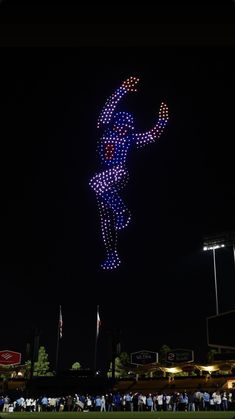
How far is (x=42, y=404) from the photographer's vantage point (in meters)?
30.6

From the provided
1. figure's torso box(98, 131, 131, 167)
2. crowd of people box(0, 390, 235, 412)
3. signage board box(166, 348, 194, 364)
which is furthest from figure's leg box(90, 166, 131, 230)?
signage board box(166, 348, 194, 364)

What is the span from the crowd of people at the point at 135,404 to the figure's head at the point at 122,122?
55.6 feet

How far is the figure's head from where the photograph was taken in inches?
758

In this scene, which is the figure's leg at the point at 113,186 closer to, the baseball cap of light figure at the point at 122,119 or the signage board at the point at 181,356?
the baseball cap of light figure at the point at 122,119

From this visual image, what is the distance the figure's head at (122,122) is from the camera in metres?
19.3

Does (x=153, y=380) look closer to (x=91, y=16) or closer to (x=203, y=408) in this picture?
(x=203, y=408)

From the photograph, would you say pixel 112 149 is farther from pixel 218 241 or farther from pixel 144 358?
pixel 144 358

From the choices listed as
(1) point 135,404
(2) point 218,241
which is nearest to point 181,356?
(2) point 218,241

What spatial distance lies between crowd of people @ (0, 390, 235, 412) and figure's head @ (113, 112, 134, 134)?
1694 centimetres

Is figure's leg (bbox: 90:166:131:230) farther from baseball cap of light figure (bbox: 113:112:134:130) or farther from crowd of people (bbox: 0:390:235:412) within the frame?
crowd of people (bbox: 0:390:235:412)

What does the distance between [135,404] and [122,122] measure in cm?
1956

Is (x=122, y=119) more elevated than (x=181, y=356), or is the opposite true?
(x=122, y=119)

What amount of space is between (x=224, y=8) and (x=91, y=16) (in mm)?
916

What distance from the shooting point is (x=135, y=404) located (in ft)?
103
